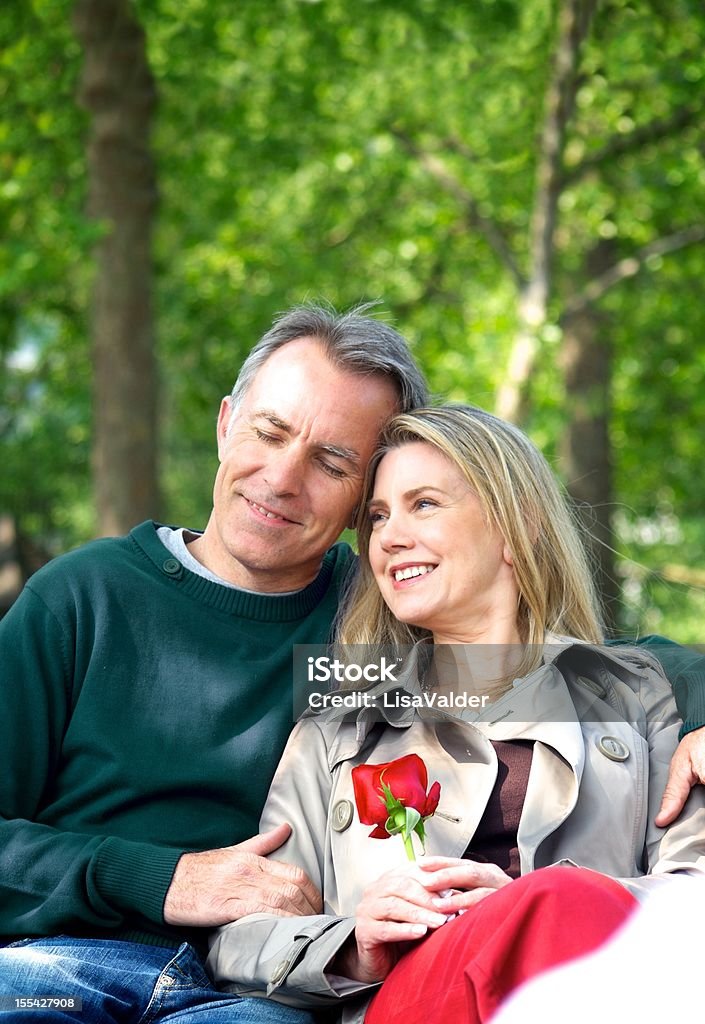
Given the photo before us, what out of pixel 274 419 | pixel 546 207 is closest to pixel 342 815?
pixel 274 419

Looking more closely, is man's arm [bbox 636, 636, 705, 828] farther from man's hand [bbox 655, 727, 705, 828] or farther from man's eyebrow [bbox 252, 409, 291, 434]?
man's eyebrow [bbox 252, 409, 291, 434]

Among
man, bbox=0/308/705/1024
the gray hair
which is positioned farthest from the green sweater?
the gray hair

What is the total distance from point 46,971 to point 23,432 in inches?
513

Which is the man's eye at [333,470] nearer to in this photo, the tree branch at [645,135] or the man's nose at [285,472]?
the man's nose at [285,472]

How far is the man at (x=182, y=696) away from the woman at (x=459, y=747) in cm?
11

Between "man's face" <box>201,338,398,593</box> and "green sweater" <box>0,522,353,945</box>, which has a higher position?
"man's face" <box>201,338,398,593</box>

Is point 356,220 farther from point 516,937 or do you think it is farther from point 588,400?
point 516,937

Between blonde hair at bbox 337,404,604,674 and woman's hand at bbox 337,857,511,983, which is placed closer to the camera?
woman's hand at bbox 337,857,511,983

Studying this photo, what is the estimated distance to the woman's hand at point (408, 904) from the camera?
251cm

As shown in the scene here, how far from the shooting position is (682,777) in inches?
113

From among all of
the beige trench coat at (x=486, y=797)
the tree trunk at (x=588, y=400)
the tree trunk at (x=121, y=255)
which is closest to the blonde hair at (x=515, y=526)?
the beige trench coat at (x=486, y=797)

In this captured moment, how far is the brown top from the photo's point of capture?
289cm

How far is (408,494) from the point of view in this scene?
3.22 metres

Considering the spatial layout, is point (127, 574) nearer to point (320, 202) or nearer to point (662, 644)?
point (662, 644)
